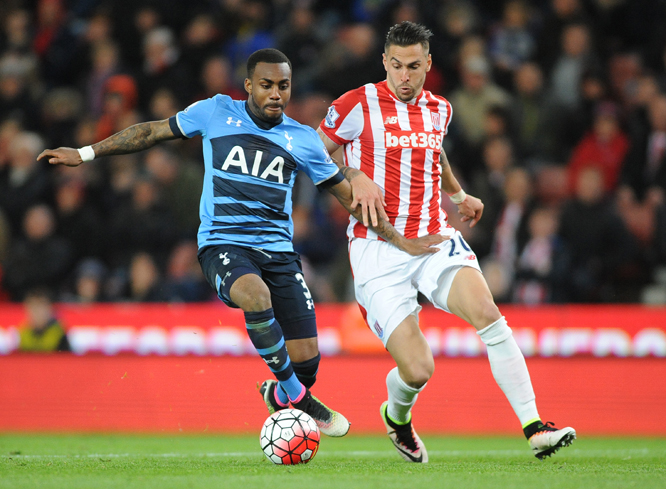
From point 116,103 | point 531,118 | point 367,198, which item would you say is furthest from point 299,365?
point 116,103

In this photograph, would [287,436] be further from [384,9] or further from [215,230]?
[384,9]

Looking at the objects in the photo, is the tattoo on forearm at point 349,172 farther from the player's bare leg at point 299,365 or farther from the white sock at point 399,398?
the white sock at point 399,398

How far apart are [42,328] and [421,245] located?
5.25 meters

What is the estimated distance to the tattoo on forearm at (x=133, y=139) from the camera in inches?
216

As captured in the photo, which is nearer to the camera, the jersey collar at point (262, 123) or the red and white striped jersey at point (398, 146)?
the jersey collar at point (262, 123)

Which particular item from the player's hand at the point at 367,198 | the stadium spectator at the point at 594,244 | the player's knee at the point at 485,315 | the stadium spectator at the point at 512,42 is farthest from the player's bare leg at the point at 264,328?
the stadium spectator at the point at 512,42

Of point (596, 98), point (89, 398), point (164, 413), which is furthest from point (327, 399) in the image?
point (596, 98)

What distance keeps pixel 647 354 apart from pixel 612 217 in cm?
167

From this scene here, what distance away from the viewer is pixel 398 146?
587cm

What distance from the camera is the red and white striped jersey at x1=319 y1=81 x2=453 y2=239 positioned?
5.87 meters

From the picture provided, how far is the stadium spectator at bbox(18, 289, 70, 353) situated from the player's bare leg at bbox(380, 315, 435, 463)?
467 centimetres

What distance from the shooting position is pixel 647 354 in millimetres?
8992

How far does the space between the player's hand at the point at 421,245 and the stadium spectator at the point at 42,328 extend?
5.03m

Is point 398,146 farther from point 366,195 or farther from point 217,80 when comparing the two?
point 217,80
